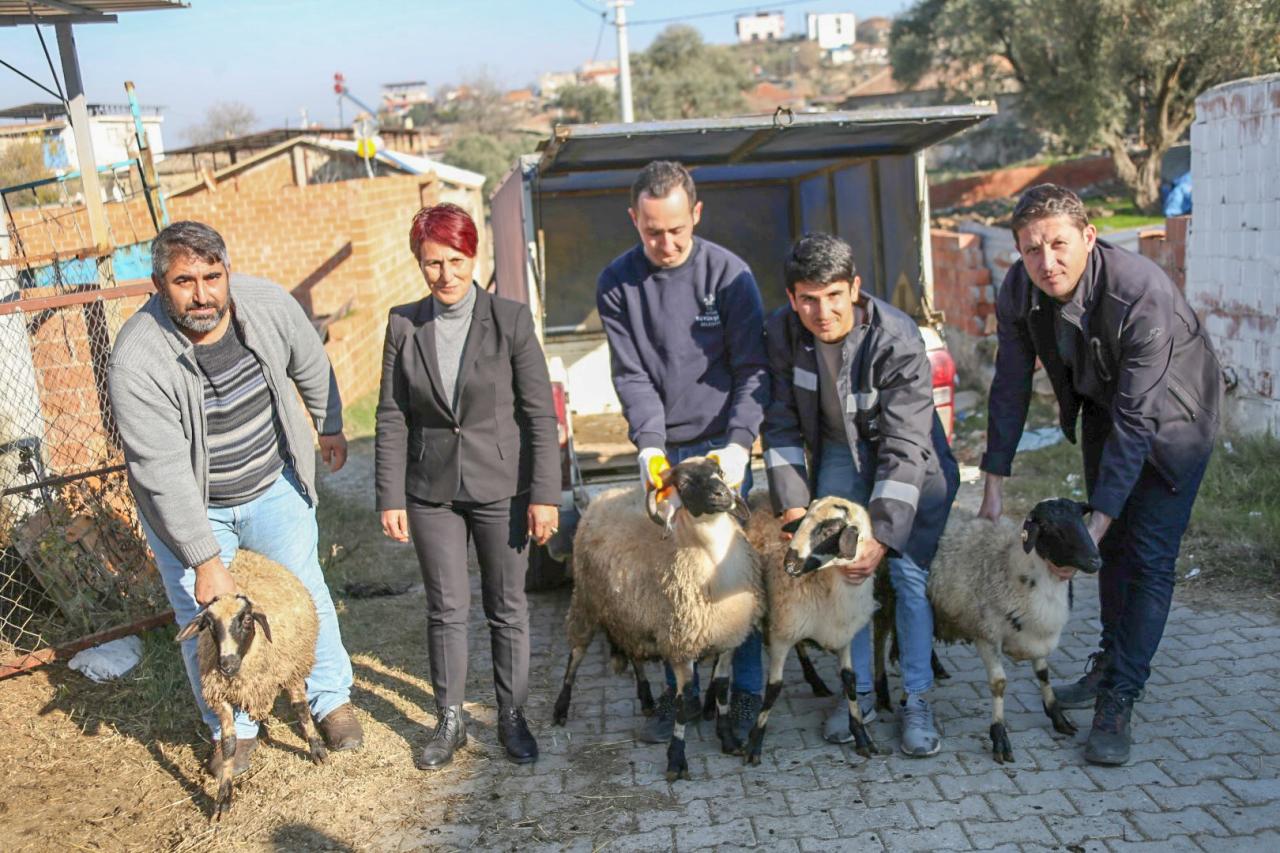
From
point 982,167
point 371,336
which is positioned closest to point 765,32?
point 982,167

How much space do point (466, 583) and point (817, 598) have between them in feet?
4.81

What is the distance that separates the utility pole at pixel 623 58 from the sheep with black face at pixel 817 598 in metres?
21.2

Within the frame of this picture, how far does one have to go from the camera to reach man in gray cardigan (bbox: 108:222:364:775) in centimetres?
395

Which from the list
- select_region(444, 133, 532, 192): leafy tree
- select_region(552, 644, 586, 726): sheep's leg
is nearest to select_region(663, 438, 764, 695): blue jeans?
select_region(552, 644, 586, 726): sheep's leg

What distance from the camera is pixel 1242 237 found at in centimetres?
759

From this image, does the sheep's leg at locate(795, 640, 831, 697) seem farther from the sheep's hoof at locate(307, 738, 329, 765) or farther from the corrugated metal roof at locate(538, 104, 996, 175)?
the corrugated metal roof at locate(538, 104, 996, 175)

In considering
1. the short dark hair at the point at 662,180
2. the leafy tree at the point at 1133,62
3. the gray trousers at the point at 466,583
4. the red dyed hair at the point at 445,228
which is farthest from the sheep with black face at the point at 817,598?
the leafy tree at the point at 1133,62

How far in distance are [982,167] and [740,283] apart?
35.4m

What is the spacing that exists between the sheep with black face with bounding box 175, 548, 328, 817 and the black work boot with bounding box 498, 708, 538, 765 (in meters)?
0.78

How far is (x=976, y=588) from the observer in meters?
4.40

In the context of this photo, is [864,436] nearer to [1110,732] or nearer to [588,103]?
[1110,732]

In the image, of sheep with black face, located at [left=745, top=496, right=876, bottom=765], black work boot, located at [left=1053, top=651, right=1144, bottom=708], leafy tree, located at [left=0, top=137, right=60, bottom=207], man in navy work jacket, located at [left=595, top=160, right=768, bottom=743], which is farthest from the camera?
leafy tree, located at [left=0, top=137, right=60, bottom=207]

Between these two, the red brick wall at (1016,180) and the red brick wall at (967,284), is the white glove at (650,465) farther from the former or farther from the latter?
the red brick wall at (1016,180)

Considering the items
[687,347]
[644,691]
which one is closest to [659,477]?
[687,347]
